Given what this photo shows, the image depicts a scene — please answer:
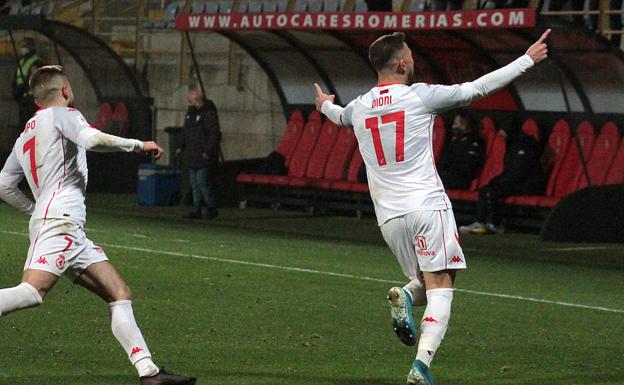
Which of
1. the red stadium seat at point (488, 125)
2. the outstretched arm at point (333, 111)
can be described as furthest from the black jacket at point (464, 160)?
the outstretched arm at point (333, 111)

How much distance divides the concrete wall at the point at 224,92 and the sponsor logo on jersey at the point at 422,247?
53.8 ft

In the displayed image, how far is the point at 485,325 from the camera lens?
35.4 feet

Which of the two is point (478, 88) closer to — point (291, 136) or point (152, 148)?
point (152, 148)

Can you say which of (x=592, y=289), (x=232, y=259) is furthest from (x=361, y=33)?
(x=592, y=289)

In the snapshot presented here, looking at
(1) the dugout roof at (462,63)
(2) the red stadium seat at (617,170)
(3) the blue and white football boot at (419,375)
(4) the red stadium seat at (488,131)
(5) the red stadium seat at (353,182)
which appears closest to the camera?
(3) the blue and white football boot at (419,375)

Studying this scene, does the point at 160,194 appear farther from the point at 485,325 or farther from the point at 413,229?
the point at 413,229

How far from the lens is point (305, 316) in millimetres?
11062

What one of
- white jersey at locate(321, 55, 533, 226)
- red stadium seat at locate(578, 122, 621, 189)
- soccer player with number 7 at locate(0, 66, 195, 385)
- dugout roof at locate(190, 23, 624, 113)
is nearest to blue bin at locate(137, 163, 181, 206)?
dugout roof at locate(190, 23, 624, 113)

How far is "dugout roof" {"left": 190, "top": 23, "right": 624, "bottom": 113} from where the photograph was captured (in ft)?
60.0

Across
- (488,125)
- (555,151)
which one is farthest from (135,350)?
(488,125)

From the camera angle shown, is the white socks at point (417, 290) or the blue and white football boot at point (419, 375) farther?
the white socks at point (417, 290)

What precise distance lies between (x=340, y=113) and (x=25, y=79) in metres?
17.5

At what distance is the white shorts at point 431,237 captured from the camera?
25.7 feet

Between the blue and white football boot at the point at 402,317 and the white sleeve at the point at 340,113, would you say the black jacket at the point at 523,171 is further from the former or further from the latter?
the blue and white football boot at the point at 402,317
